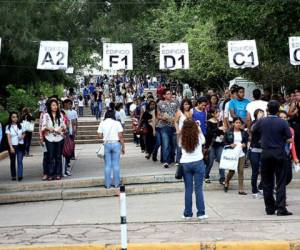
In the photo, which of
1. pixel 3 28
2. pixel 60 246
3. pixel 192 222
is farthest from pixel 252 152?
pixel 3 28

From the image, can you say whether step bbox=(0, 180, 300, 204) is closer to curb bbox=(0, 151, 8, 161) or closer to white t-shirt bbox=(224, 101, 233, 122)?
white t-shirt bbox=(224, 101, 233, 122)

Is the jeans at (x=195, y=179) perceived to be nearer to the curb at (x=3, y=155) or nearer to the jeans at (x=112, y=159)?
the jeans at (x=112, y=159)

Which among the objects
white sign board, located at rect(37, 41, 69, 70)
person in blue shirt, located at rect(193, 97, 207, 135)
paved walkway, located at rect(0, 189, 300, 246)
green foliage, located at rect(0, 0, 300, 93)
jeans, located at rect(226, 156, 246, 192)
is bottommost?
paved walkway, located at rect(0, 189, 300, 246)

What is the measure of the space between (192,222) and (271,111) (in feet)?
7.41

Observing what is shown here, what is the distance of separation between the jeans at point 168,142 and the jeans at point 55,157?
2617 mm

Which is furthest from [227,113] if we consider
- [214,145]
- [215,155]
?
[215,155]

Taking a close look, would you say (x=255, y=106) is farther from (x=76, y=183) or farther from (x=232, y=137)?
(x=76, y=183)

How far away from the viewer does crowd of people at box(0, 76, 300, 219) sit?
1030 centimetres

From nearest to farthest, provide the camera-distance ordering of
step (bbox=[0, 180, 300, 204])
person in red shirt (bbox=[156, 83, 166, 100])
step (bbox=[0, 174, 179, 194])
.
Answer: step (bbox=[0, 180, 300, 204]) < step (bbox=[0, 174, 179, 194]) < person in red shirt (bbox=[156, 83, 166, 100])

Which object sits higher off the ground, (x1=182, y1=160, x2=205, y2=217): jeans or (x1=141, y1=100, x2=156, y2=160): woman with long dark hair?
(x1=141, y1=100, x2=156, y2=160): woman with long dark hair

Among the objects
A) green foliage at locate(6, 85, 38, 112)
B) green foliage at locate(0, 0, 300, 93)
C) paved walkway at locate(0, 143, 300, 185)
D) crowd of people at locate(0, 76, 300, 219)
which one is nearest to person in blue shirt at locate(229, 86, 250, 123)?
crowd of people at locate(0, 76, 300, 219)

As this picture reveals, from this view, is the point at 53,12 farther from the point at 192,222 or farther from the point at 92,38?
the point at 192,222

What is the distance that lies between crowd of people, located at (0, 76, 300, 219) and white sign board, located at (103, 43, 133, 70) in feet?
4.51

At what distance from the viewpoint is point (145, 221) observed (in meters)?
10.4
